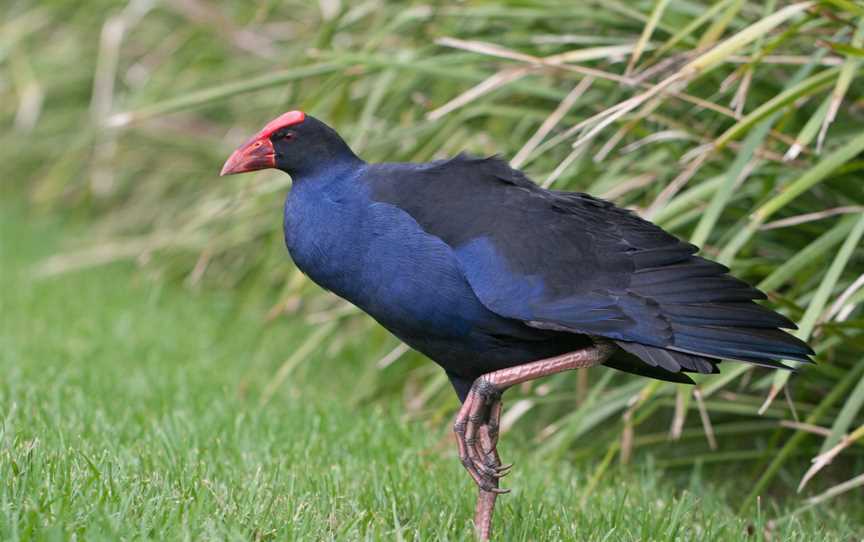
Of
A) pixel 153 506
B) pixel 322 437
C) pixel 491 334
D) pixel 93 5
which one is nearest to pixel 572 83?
pixel 322 437

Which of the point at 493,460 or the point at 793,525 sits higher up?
the point at 493,460

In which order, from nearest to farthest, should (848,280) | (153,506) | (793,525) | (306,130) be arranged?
1. (153,506)
2. (306,130)
3. (793,525)
4. (848,280)

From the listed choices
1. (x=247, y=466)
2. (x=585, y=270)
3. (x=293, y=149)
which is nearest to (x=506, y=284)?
(x=585, y=270)

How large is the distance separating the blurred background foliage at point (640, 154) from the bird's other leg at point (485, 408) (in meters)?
0.66

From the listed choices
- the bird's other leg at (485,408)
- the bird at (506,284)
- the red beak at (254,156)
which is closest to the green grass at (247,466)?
the bird's other leg at (485,408)

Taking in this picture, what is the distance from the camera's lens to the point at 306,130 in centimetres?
310

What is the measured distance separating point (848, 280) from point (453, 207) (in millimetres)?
1575

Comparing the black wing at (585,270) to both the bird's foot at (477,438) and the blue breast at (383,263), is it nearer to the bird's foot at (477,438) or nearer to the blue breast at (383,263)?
the blue breast at (383,263)

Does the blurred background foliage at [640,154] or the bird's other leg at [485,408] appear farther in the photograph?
the blurred background foliage at [640,154]

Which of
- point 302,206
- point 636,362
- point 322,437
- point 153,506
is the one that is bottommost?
point 322,437

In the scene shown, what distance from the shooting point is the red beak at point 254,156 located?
311cm

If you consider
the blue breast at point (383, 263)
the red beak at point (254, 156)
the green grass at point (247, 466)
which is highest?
the red beak at point (254, 156)

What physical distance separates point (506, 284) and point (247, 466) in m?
1.04

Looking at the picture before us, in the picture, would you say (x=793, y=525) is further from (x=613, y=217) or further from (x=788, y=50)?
(x=788, y=50)
